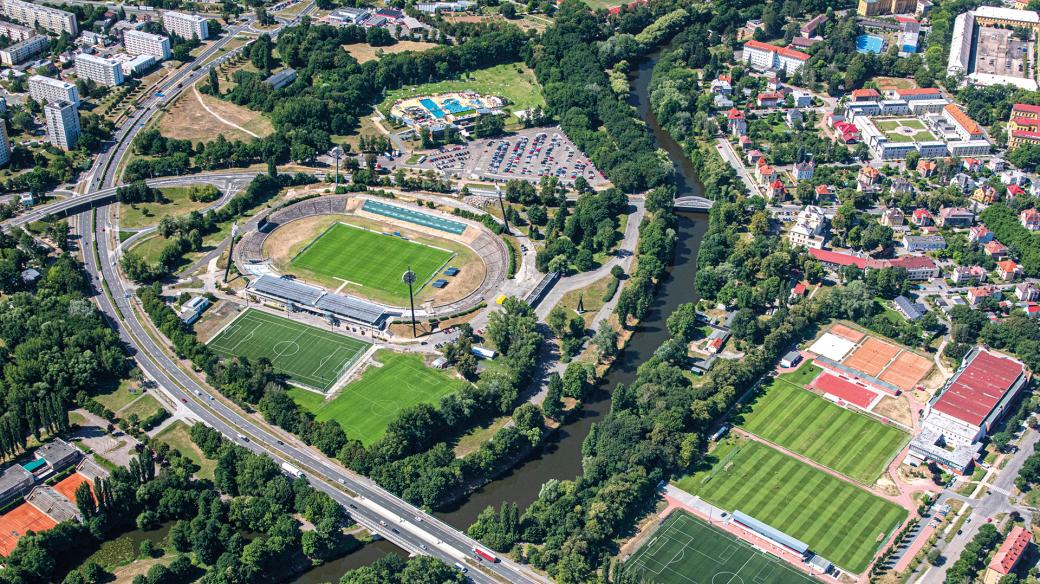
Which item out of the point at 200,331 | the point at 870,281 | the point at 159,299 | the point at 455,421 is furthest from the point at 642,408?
the point at 159,299

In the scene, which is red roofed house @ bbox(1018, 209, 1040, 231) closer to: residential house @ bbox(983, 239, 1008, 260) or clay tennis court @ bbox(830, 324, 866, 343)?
residential house @ bbox(983, 239, 1008, 260)

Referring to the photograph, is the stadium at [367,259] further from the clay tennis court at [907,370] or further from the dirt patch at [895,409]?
the clay tennis court at [907,370]

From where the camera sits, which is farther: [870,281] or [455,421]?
[870,281]

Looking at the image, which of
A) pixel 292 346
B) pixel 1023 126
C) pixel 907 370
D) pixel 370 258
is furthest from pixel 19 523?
pixel 1023 126

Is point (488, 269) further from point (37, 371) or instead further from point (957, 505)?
point (957, 505)

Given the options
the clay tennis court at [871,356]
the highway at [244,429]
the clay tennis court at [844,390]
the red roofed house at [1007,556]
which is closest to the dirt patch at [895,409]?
the clay tennis court at [844,390]

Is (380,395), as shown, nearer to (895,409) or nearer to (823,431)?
(823,431)
